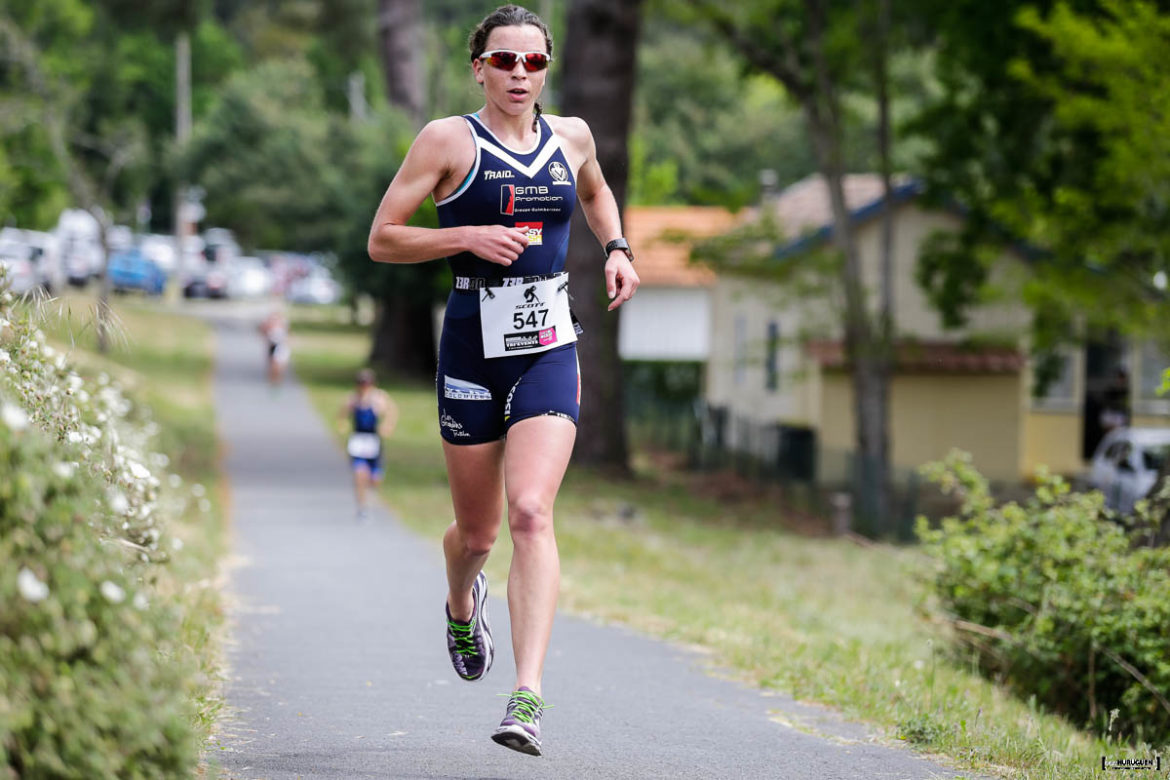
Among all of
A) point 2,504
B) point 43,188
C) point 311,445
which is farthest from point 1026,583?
point 43,188

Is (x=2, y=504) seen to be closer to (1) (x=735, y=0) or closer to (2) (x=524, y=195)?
(2) (x=524, y=195)

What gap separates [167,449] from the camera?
821 inches

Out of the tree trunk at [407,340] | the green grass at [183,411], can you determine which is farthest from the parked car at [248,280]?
the tree trunk at [407,340]

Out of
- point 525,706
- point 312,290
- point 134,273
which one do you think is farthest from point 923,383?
point 312,290

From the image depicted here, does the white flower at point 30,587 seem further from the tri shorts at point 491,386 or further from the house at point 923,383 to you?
the house at point 923,383

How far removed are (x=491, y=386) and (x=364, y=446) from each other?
12113 mm

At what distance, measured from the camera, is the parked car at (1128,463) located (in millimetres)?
21047

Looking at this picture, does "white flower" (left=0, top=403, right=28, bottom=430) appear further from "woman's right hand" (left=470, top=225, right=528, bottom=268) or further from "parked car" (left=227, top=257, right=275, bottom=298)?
"parked car" (left=227, top=257, right=275, bottom=298)

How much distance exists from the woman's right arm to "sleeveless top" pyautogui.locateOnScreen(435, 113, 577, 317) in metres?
0.06

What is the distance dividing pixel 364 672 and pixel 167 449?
14634 mm

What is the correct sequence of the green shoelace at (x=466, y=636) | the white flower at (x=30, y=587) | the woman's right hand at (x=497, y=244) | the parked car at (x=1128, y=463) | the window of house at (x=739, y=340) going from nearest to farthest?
1. the white flower at (x=30, y=587)
2. the woman's right hand at (x=497, y=244)
3. the green shoelace at (x=466, y=636)
4. the parked car at (x=1128, y=463)
5. the window of house at (x=739, y=340)

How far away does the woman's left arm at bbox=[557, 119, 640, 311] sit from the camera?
5160mm

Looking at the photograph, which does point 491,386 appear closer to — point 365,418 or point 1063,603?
point 1063,603

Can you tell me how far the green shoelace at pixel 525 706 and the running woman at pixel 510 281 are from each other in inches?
4.4
